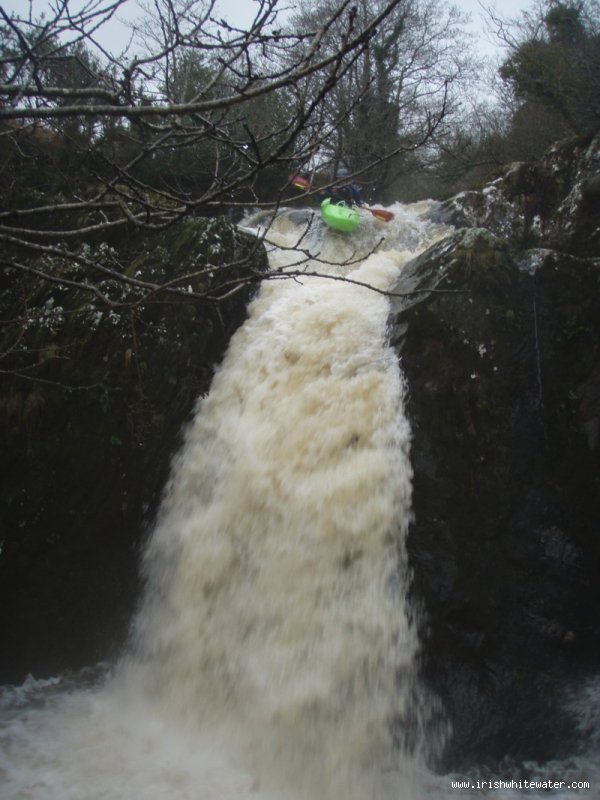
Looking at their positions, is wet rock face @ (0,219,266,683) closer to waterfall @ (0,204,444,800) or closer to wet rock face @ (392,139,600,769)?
waterfall @ (0,204,444,800)

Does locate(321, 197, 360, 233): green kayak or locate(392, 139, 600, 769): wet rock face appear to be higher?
locate(321, 197, 360, 233): green kayak

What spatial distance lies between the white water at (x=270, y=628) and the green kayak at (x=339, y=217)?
377cm

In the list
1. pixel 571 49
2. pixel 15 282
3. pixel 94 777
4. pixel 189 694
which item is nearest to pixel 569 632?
pixel 189 694

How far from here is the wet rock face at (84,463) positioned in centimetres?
443

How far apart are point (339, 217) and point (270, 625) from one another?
6.47 m

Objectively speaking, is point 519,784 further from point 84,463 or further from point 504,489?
point 84,463

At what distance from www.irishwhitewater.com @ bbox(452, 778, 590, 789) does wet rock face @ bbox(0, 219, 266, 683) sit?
285 centimetres

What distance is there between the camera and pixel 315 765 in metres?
3.29

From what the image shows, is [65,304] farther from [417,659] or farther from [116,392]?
[417,659]

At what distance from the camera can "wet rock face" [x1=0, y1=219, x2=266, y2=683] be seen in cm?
443

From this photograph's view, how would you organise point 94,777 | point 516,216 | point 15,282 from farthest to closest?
point 516,216
point 15,282
point 94,777

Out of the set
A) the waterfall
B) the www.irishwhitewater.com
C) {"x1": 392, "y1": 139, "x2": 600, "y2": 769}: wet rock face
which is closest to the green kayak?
{"x1": 392, "y1": 139, "x2": 600, "y2": 769}: wet rock face

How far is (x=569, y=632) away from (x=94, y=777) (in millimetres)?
3385

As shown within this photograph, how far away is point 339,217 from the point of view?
8.23 meters
